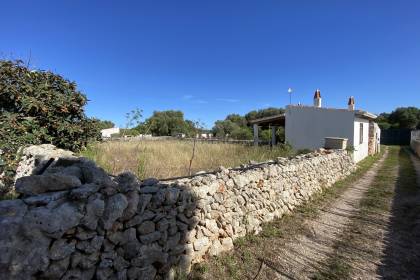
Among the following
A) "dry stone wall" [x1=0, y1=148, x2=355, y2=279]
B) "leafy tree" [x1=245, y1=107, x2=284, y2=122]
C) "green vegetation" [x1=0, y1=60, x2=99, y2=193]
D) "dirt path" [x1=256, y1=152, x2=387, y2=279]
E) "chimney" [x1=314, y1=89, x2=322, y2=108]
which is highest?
"leafy tree" [x1=245, y1=107, x2=284, y2=122]

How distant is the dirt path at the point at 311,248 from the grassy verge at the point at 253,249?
0.16 metres

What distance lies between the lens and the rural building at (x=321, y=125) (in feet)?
53.3

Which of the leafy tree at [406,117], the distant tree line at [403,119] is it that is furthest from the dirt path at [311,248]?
the leafy tree at [406,117]

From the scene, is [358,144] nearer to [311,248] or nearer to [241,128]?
[311,248]

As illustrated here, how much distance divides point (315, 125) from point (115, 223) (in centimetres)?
1661

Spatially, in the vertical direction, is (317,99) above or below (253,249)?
above

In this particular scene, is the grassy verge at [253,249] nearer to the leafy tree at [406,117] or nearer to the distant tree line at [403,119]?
the distant tree line at [403,119]

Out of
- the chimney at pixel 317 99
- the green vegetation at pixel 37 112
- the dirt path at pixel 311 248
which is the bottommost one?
the dirt path at pixel 311 248

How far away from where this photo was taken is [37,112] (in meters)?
7.68

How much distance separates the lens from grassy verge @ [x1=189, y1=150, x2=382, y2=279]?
3.81m

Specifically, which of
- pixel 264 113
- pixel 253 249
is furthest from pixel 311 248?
pixel 264 113

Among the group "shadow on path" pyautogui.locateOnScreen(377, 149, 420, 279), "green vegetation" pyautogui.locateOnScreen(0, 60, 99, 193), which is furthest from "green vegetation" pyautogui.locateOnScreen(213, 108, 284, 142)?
"green vegetation" pyautogui.locateOnScreen(0, 60, 99, 193)

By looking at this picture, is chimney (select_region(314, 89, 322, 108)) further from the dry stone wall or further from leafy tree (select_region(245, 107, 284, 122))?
leafy tree (select_region(245, 107, 284, 122))

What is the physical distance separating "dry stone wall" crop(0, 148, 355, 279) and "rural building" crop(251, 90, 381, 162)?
1246 cm
